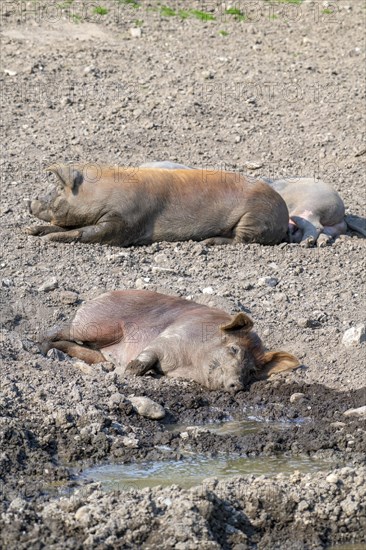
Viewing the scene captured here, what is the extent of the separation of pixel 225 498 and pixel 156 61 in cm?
1109

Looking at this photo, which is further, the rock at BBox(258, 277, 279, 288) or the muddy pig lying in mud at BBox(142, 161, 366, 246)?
the muddy pig lying in mud at BBox(142, 161, 366, 246)

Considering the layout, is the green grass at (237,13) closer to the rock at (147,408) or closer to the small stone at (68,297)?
the small stone at (68,297)

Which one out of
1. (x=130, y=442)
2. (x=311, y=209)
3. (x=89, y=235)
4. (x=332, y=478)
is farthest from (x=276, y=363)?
(x=311, y=209)

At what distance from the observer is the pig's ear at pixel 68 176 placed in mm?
11852

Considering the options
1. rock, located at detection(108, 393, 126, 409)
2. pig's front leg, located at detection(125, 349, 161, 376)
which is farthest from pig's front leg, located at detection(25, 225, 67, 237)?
rock, located at detection(108, 393, 126, 409)

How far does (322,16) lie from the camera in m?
18.7

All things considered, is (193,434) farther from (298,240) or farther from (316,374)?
(298,240)

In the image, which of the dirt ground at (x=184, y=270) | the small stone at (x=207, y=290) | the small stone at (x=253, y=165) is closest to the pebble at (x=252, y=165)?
the small stone at (x=253, y=165)

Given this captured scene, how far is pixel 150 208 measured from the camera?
11.9m

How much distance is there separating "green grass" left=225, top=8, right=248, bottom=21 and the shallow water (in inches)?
470

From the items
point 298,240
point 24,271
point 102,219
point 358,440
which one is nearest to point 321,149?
point 298,240

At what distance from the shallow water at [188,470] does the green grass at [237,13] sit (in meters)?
11.9

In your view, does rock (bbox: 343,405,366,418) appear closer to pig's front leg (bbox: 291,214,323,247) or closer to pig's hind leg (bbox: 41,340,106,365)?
pig's hind leg (bbox: 41,340,106,365)

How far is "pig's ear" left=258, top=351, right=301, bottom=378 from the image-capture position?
29.8ft
